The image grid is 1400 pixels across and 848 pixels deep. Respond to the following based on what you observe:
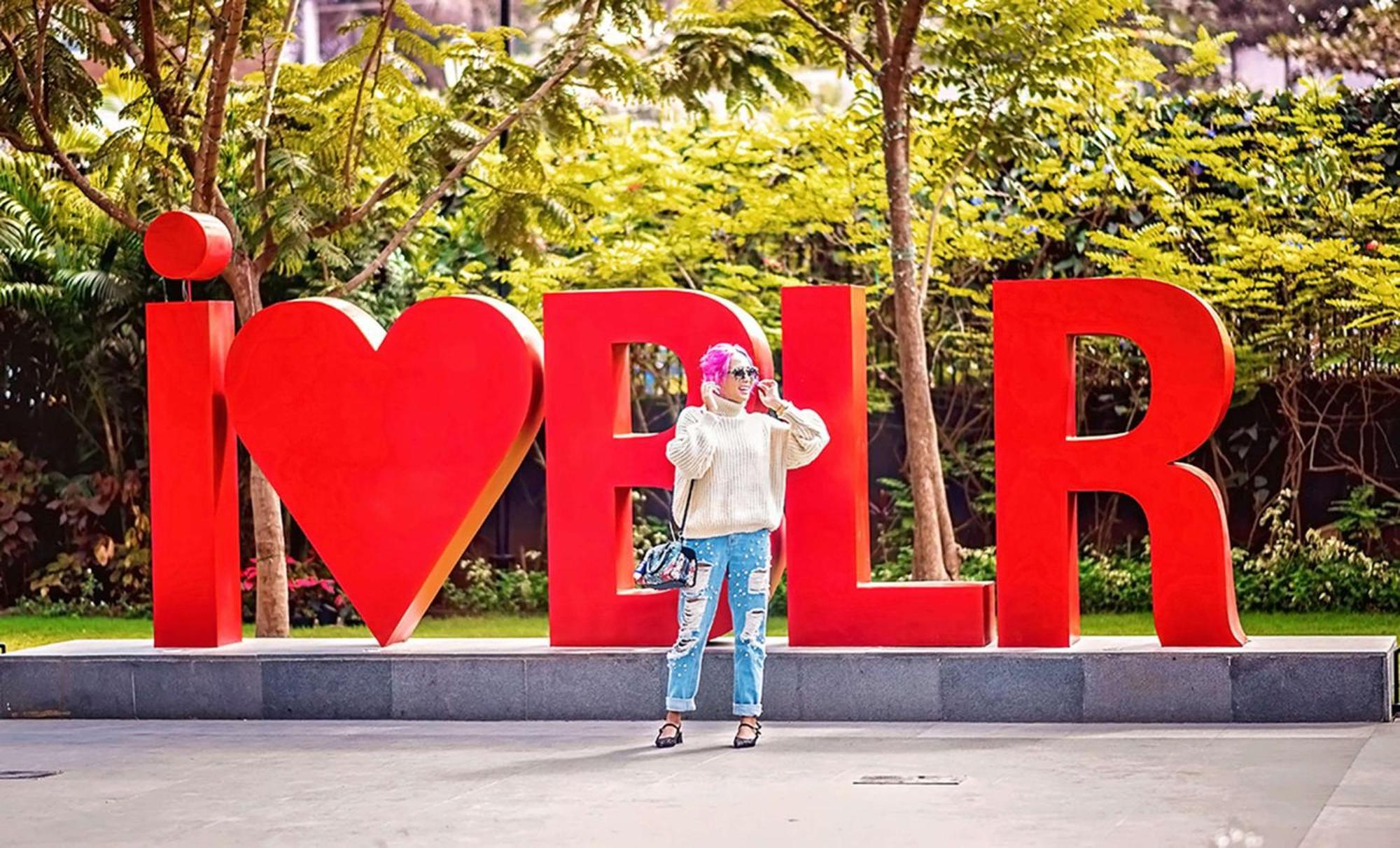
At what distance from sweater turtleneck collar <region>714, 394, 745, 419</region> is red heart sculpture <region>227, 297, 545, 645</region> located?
164cm

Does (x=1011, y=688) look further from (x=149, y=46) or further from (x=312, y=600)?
(x=312, y=600)

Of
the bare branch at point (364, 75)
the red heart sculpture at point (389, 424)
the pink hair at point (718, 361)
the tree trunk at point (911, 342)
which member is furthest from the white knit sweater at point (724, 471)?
the bare branch at point (364, 75)

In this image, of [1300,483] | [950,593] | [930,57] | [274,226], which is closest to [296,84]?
[274,226]

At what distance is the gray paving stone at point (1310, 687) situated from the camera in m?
9.97

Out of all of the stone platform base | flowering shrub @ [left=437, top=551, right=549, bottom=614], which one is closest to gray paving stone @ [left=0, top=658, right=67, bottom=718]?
the stone platform base

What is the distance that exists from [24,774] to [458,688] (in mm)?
2383

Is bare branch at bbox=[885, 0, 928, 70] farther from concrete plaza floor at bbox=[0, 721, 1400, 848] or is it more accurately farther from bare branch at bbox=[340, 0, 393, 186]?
concrete plaza floor at bbox=[0, 721, 1400, 848]

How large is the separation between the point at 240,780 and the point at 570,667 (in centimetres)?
220

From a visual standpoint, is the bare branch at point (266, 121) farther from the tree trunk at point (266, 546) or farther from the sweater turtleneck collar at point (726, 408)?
the sweater turtleneck collar at point (726, 408)

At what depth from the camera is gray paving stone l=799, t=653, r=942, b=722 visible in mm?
10641

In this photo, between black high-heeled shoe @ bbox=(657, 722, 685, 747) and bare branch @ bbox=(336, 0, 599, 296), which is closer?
black high-heeled shoe @ bbox=(657, 722, 685, 747)

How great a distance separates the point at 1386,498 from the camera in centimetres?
1753

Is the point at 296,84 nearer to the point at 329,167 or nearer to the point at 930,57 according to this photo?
the point at 329,167

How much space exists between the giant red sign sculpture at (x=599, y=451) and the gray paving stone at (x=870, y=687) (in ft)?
0.87
